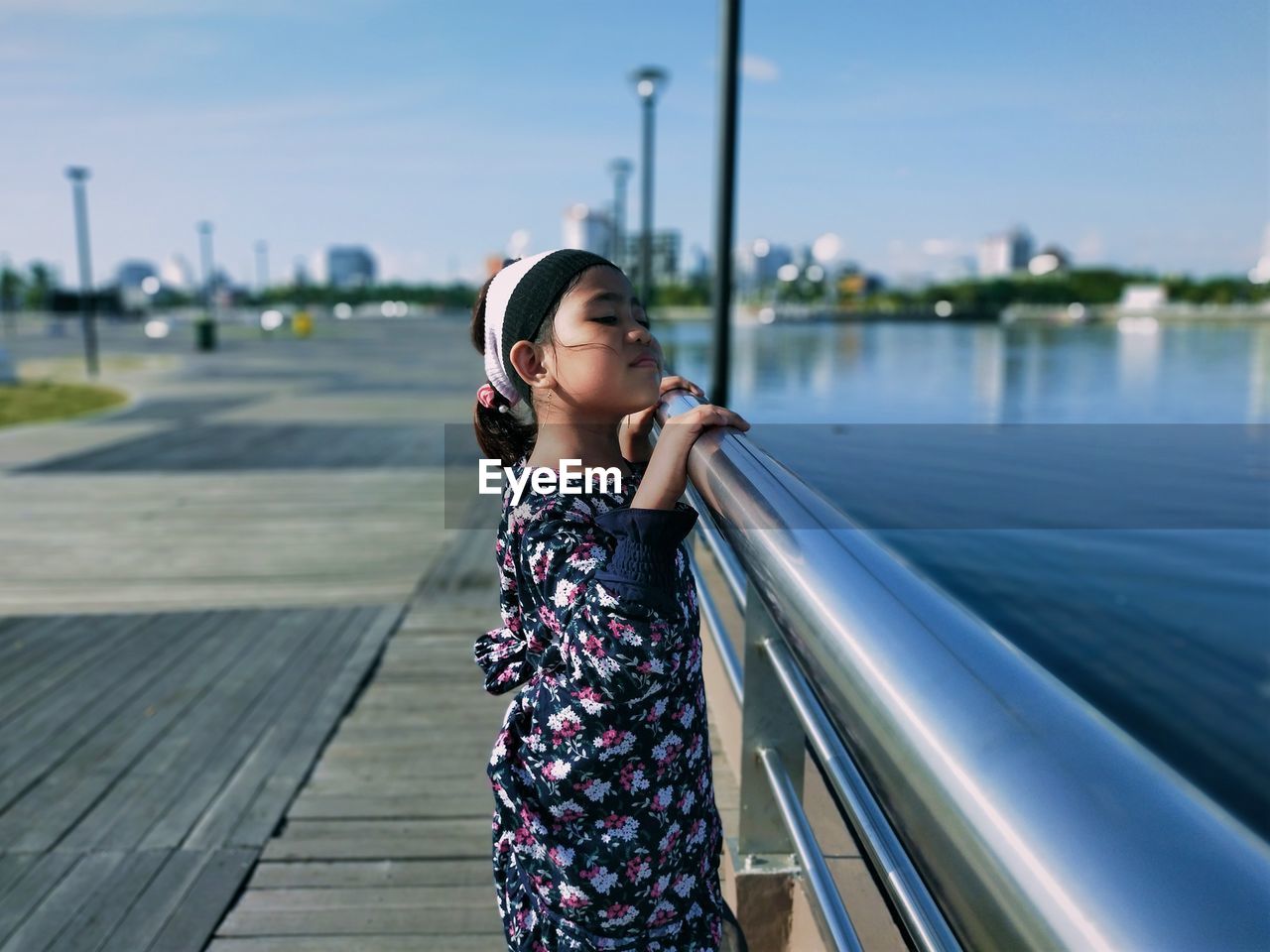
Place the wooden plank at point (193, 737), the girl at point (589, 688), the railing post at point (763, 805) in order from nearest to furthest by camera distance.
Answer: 1. the girl at point (589, 688)
2. the railing post at point (763, 805)
3. the wooden plank at point (193, 737)

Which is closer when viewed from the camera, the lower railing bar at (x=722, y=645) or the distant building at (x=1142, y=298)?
the lower railing bar at (x=722, y=645)

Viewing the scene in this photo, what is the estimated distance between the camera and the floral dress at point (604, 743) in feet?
3.77

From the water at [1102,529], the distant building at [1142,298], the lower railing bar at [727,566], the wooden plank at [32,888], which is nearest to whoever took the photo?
the lower railing bar at [727,566]

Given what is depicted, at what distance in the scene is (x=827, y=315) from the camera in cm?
13875

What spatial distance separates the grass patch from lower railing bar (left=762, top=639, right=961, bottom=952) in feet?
50.0

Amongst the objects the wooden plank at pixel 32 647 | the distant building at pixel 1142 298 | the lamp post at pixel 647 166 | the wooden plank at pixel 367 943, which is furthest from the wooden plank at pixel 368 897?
the distant building at pixel 1142 298

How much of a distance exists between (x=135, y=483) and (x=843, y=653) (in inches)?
358

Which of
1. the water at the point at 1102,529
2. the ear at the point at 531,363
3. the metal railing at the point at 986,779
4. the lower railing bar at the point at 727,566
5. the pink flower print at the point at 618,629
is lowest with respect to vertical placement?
the water at the point at 1102,529

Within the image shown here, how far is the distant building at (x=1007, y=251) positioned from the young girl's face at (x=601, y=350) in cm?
13876

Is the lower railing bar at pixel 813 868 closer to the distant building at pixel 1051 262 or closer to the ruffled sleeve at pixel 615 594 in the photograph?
the ruffled sleeve at pixel 615 594

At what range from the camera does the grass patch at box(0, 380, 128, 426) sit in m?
15.4

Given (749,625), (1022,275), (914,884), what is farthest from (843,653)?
(1022,275)

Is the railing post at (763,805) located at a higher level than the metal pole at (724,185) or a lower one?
lower

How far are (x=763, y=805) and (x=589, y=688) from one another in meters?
0.73
